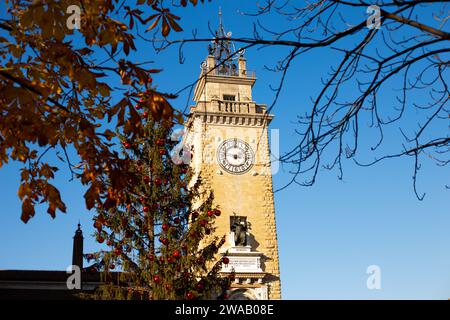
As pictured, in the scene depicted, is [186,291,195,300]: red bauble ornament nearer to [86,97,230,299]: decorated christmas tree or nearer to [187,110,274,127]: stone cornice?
[86,97,230,299]: decorated christmas tree

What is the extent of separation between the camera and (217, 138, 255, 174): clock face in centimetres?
3147

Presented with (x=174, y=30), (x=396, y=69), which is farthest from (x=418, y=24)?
(x=174, y=30)

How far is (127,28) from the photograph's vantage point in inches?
212

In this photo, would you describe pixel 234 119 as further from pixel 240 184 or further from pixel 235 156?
pixel 240 184

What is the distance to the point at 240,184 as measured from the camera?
3141cm

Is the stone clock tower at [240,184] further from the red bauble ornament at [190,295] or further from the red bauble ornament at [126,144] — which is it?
the red bauble ornament at [190,295]

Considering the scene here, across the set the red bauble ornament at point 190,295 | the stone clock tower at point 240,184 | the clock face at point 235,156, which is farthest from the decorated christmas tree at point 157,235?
the clock face at point 235,156

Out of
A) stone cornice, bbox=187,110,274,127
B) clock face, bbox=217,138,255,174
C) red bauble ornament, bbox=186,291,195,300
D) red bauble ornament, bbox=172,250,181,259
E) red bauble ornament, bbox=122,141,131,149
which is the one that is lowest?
red bauble ornament, bbox=186,291,195,300

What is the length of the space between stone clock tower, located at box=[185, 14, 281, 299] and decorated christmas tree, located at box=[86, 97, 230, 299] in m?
13.6

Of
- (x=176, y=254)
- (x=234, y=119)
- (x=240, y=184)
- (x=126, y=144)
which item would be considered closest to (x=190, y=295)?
(x=176, y=254)

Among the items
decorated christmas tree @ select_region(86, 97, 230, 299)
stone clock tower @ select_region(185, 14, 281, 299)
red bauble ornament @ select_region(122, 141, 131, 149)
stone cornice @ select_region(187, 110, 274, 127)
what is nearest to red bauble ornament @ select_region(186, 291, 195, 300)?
decorated christmas tree @ select_region(86, 97, 230, 299)

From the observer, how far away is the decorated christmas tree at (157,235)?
13430 millimetres
